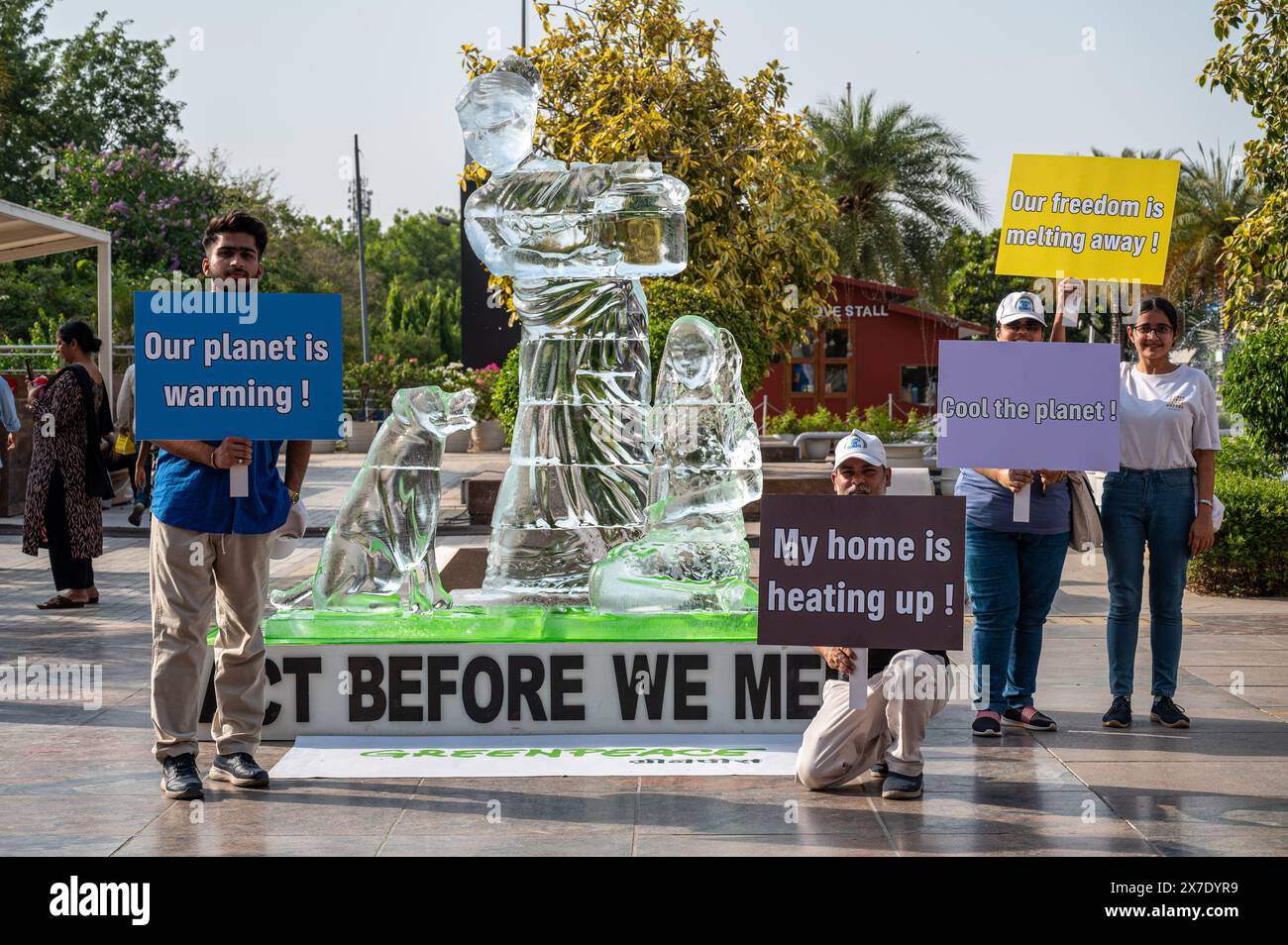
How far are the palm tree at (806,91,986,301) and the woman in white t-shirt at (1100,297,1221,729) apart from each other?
28978 millimetres

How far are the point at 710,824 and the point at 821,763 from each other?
58 cm

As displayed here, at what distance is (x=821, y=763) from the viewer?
16.9 feet

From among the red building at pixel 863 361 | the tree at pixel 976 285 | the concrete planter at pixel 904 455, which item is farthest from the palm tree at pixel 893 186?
the concrete planter at pixel 904 455

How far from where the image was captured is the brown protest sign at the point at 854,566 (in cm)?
508

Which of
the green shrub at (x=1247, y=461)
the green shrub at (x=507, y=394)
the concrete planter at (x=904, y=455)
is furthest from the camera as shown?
the concrete planter at (x=904, y=455)

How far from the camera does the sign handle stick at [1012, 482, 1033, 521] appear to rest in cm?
588

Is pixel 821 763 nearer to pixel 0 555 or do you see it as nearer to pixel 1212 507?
pixel 1212 507

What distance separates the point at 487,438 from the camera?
28.8m

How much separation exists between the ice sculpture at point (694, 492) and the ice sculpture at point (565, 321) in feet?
0.83

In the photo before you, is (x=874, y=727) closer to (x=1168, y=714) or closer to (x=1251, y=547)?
(x=1168, y=714)

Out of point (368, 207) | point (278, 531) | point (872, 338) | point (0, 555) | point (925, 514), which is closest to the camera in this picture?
point (925, 514)

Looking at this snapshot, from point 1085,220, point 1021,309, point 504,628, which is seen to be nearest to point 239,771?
point 504,628

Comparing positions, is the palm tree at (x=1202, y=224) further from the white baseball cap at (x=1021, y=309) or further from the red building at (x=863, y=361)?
the white baseball cap at (x=1021, y=309)

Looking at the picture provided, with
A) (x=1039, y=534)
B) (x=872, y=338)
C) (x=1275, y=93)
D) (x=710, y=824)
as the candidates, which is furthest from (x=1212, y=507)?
(x=872, y=338)
